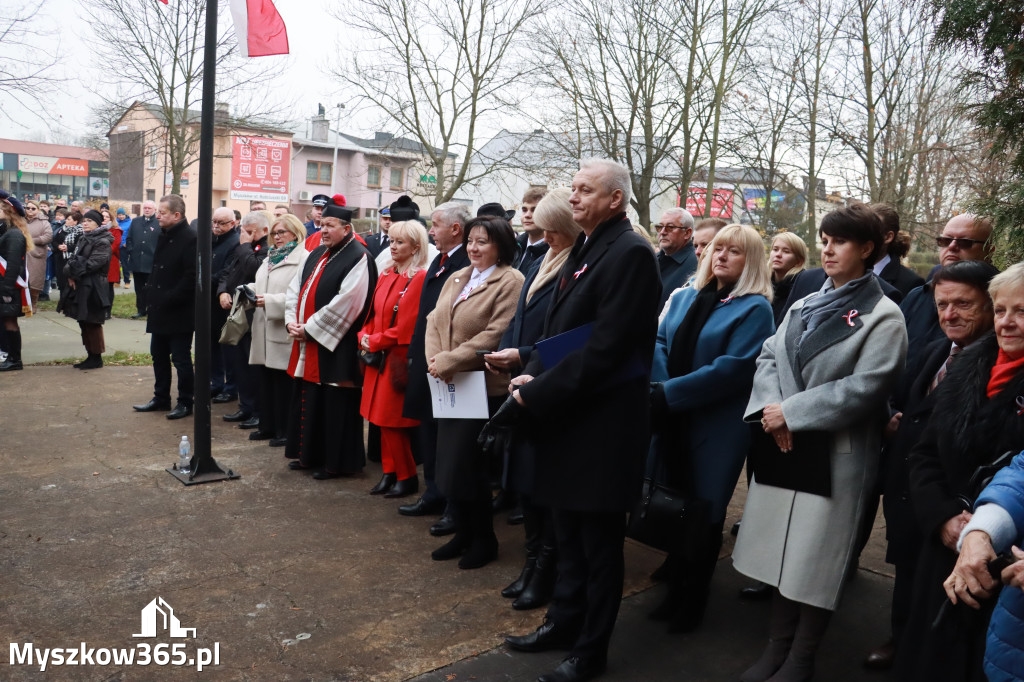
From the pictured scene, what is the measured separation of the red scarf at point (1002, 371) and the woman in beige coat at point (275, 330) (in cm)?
516

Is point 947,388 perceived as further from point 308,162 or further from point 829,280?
point 308,162

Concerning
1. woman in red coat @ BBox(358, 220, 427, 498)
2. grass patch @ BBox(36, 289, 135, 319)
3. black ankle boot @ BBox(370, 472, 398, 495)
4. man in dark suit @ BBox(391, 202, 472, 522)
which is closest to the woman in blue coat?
man in dark suit @ BBox(391, 202, 472, 522)

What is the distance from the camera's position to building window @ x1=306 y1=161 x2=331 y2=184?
50844mm

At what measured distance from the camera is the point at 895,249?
4.68 metres

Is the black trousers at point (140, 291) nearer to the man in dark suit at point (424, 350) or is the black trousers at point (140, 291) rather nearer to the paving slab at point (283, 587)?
the paving slab at point (283, 587)

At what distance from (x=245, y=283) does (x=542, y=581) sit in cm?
470

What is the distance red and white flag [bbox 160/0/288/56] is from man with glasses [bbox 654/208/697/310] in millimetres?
2998

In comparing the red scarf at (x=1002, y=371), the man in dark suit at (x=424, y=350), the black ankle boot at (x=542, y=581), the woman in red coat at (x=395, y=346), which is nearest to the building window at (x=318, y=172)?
the woman in red coat at (x=395, y=346)

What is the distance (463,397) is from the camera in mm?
4406

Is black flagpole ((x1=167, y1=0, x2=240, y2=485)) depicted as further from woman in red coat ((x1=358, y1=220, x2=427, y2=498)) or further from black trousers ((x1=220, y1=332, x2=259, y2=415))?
black trousers ((x1=220, y1=332, x2=259, y2=415))

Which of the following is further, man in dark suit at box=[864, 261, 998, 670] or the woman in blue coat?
the woman in blue coat

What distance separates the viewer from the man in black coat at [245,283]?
24.6 ft

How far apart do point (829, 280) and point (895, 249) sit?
1500 mm

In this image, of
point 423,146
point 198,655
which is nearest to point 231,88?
point 423,146
